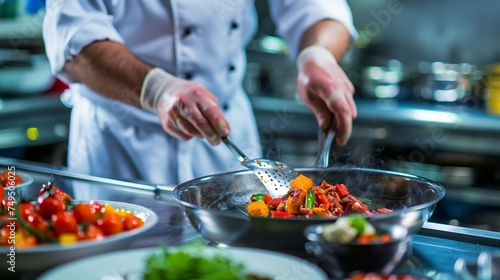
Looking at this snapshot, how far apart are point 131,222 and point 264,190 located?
0.37 meters

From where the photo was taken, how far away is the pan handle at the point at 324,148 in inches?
63.5

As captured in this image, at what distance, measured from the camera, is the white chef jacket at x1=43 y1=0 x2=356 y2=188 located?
2082 millimetres

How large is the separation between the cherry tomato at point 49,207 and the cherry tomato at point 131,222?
0.11 metres

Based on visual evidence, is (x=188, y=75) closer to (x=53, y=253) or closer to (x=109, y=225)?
(x=109, y=225)

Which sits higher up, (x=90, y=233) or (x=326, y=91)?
(x=326, y=91)

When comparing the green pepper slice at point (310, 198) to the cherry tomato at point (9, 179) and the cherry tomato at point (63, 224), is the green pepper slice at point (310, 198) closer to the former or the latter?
the cherry tomato at point (63, 224)

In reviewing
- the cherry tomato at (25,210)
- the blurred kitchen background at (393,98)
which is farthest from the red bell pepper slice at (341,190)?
the blurred kitchen background at (393,98)

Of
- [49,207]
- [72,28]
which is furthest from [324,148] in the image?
[72,28]

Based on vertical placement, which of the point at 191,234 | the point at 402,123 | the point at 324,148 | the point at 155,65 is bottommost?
the point at 402,123

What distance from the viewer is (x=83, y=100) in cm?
229

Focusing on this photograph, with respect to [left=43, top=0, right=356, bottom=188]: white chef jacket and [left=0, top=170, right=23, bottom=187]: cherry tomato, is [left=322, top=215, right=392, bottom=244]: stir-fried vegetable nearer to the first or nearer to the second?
[left=0, top=170, right=23, bottom=187]: cherry tomato

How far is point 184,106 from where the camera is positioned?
166 centimetres

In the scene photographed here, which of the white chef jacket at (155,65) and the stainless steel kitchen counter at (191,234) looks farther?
the white chef jacket at (155,65)

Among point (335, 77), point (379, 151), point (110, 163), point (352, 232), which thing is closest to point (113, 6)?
point (110, 163)
